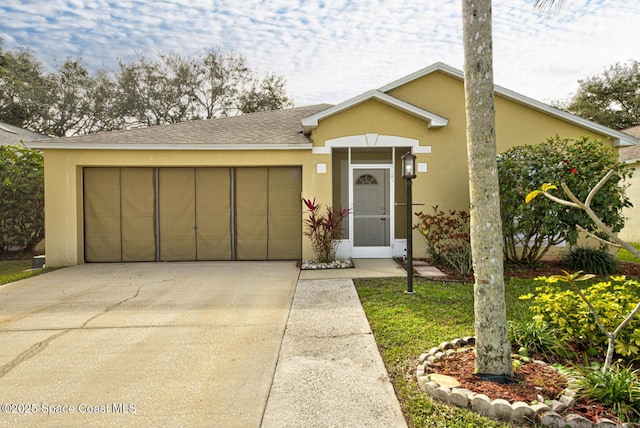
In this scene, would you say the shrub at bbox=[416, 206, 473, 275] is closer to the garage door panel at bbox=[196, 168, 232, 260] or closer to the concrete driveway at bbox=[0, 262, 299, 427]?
the concrete driveway at bbox=[0, 262, 299, 427]

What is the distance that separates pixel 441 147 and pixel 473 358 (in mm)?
6864

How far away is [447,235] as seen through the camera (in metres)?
8.63

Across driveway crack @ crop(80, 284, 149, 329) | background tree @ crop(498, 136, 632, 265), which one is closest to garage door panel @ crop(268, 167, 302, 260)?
driveway crack @ crop(80, 284, 149, 329)

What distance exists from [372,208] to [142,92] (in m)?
23.8

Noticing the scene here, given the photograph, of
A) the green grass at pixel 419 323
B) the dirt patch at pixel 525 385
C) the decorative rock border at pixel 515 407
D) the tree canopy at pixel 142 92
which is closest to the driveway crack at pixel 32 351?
the green grass at pixel 419 323

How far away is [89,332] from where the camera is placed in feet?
15.4

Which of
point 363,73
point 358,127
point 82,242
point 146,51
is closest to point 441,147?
point 358,127

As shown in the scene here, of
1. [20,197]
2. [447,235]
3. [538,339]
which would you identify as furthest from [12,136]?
[538,339]

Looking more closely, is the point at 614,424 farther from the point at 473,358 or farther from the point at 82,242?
the point at 82,242

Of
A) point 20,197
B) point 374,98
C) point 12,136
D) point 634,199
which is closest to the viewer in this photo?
point 374,98

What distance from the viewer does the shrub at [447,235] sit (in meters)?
8.43

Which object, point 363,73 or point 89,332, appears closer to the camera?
point 89,332

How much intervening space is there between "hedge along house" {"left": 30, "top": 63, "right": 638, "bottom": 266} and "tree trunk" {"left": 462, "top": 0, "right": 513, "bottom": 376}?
6.11 m

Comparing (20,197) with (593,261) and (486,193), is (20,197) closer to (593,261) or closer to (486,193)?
(486,193)
